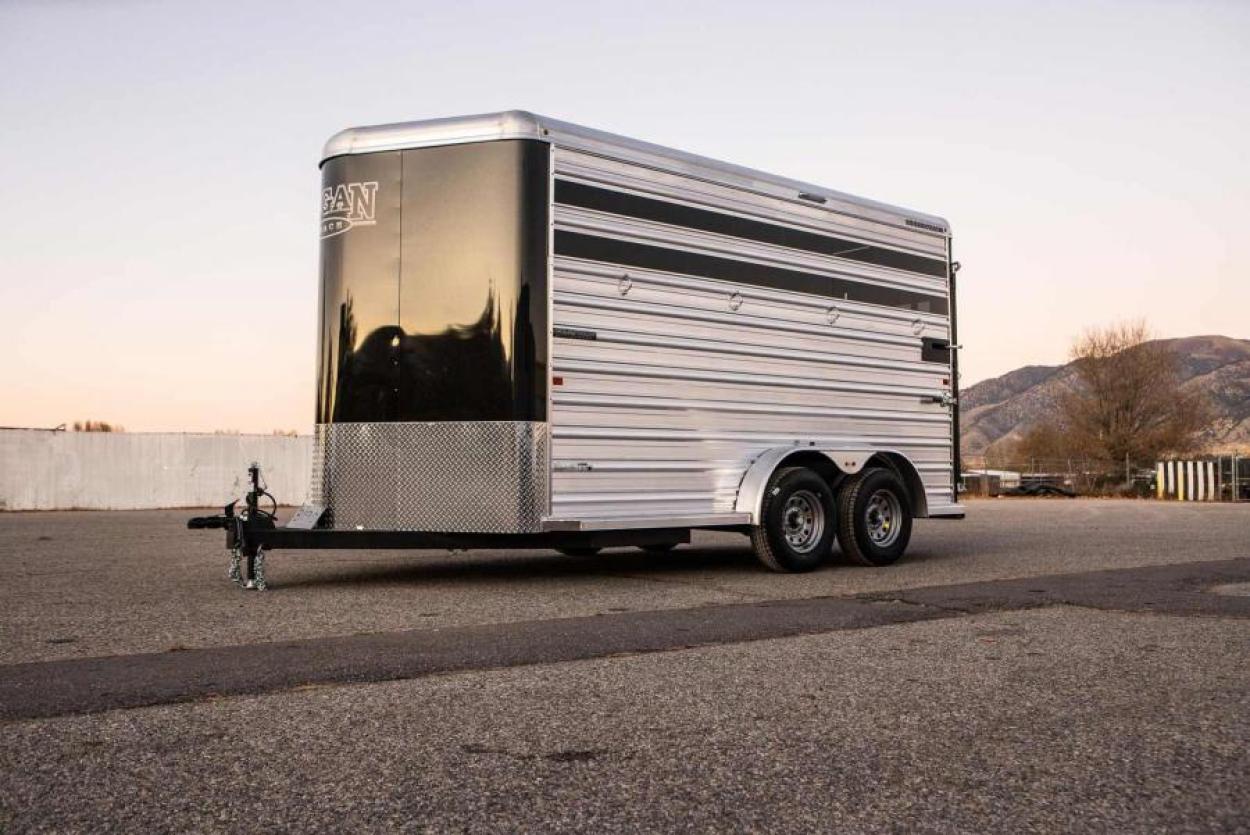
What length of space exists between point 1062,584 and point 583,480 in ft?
13.5

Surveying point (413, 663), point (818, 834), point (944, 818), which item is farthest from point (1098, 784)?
point (413, 663)

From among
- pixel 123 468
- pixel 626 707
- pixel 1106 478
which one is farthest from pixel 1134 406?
pixel 626 707

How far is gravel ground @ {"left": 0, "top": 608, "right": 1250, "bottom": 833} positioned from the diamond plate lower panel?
3461 mm

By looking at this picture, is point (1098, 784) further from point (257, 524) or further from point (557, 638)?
point (257, 524)

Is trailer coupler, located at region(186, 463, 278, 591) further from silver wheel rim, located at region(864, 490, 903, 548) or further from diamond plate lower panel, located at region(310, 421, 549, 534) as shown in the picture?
silver wheel rim, located at region(864, 490, 903, 548)

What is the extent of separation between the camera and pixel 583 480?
9555 millimetres

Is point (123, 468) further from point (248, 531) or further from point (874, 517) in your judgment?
point (874, 517)

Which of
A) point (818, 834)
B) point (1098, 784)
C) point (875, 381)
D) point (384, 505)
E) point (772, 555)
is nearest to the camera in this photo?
point (818, 834)

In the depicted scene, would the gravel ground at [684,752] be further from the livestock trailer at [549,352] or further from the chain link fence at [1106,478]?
the chain link fence at [1106,478]

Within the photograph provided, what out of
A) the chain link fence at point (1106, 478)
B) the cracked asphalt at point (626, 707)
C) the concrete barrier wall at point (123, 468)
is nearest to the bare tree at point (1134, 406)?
the chain link fence at point (1106, 478)

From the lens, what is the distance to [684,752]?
4109 millimetres

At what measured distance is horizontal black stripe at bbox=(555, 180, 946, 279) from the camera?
9.80 meters

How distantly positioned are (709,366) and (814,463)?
1.74 metres

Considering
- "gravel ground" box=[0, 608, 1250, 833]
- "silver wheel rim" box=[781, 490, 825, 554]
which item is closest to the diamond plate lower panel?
"silver wheel rim" box=[781, 490, 825, 554]
